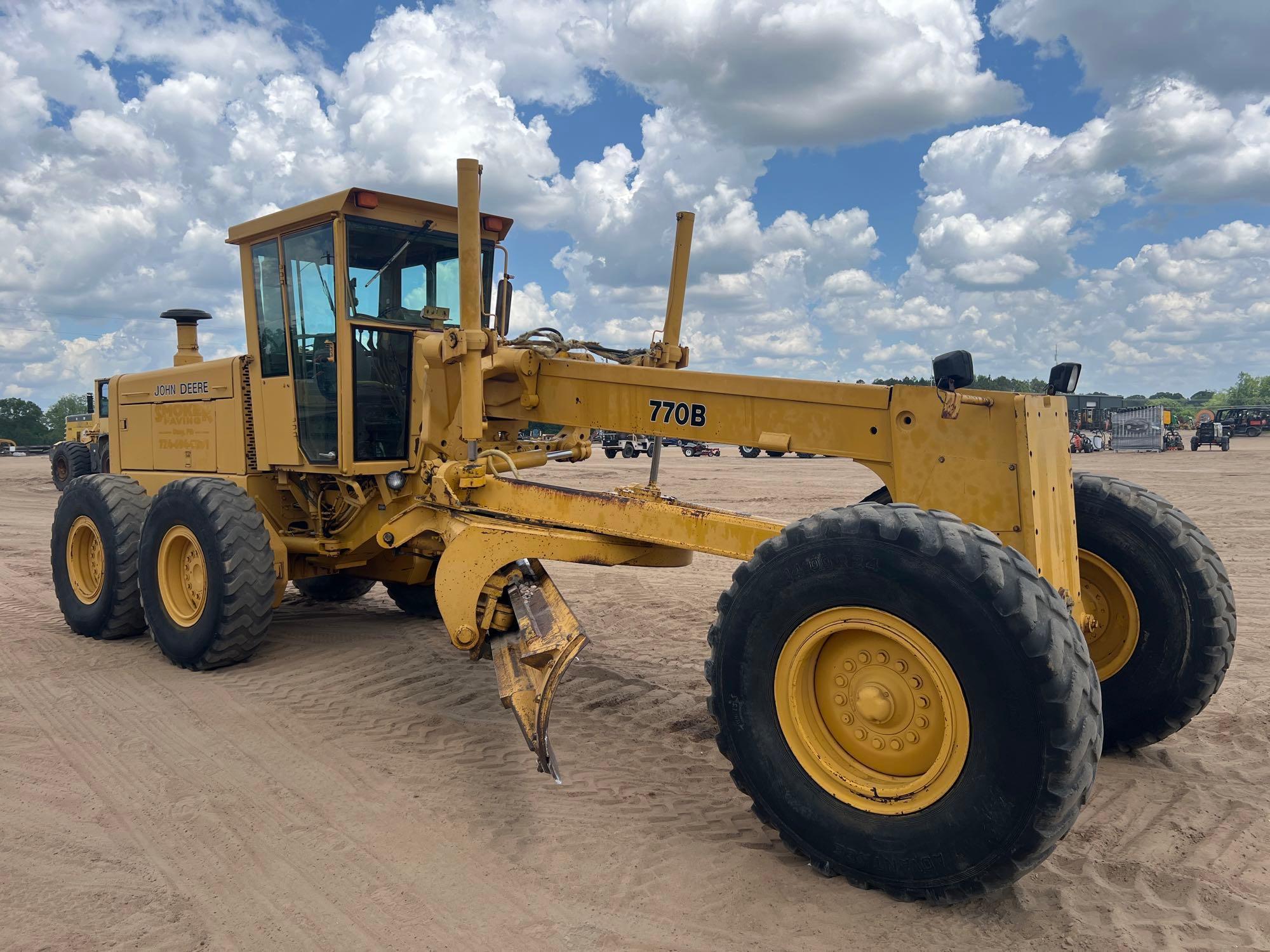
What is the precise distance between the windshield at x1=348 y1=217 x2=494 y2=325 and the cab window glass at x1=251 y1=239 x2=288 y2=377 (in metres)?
0.79

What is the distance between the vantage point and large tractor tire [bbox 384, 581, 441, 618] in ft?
A: 26.2

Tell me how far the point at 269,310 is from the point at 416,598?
9.11ft

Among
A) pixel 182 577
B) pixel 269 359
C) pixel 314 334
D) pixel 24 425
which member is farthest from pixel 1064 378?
pixel 24 425

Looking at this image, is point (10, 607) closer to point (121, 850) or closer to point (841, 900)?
point (121, 850)

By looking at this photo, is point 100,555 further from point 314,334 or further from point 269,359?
point 314,334

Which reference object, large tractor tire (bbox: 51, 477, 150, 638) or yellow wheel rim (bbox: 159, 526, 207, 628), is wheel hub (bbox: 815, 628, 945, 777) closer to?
yellow wheel rim (bbox: 159, 526, 207, 628)

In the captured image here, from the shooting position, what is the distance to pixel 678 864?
3.65 metres

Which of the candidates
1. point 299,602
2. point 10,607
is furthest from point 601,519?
point 10,607

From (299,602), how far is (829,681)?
6.69 meters

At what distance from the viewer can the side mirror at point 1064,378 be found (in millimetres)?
4039

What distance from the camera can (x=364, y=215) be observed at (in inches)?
238

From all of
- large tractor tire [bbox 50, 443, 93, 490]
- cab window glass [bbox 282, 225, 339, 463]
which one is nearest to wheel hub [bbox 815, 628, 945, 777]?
cab window glass [bbox 282, 225, 339, 463]

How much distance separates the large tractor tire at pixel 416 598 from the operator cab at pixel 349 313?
1873 millimetres

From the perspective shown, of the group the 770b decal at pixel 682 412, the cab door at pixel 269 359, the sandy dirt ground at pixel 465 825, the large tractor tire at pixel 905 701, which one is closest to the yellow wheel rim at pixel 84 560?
the sandy dirt ground at pixel 465 825
